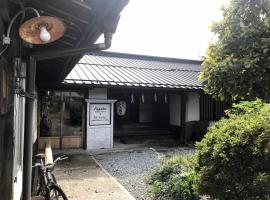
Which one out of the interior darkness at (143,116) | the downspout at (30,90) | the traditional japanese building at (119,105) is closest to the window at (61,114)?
the traditional japanese building at (119,105)

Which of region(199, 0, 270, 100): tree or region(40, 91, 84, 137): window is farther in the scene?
region(40, 91, 84, 137): window

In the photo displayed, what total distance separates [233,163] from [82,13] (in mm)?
3002

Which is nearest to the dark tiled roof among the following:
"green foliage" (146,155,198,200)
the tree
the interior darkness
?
the interior darkness

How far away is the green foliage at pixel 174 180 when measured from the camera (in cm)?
525

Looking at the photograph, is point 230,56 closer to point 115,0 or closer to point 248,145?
point 248,145

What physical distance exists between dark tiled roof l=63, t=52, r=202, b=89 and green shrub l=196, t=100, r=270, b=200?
669 cm

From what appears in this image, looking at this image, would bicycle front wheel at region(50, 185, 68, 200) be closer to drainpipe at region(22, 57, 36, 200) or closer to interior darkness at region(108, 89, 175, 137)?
drainpipe at region(22, 57, 36, 200)

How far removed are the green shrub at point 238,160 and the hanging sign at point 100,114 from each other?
7089mm

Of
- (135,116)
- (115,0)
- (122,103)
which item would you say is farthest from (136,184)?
(135,116)

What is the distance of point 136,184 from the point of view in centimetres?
655

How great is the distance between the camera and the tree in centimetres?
542

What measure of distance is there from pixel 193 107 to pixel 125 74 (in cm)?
363

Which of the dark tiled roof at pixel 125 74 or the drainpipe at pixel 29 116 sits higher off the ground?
the dark tiled roof at pixel 125 74

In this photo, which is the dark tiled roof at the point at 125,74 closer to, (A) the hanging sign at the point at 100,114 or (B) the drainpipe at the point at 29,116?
(A) the hanging sign at the point at 100,114
